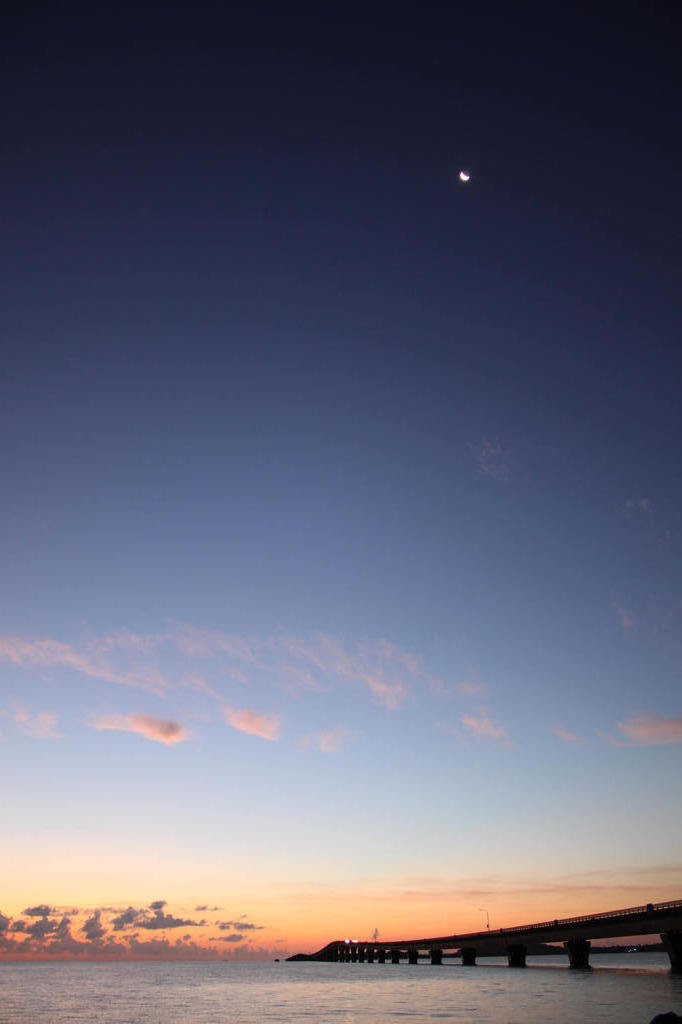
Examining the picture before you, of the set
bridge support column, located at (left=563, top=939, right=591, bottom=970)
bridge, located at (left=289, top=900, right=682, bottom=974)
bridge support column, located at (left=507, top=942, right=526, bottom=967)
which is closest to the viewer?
bridge, located at (left=289, top=900, right=682, bottom=974)

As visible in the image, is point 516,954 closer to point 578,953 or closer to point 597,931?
point 578,953

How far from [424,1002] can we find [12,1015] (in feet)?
145

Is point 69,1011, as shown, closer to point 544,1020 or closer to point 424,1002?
point 424,1002

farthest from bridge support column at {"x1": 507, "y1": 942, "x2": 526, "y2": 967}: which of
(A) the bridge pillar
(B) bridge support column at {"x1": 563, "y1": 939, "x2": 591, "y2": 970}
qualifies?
(A) the bridge pillar

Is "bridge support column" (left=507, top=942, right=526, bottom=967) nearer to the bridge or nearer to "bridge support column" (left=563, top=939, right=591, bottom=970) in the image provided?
the bridge

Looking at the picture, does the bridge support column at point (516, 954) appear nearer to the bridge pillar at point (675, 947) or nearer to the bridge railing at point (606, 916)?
the bridge railing at point (606, 916)

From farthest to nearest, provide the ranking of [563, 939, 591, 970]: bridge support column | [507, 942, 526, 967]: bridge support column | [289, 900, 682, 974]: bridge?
[507, 942, 526, 967]: bridge support column < [563, 939, 591, 970]: bridge support column < [289, 900, 682, 974]: bridge

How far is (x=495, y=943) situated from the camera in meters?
160

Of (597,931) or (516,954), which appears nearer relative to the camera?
(597,931)

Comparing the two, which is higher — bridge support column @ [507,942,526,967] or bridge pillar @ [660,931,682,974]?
bridge pillar @ [660,931,682,974]

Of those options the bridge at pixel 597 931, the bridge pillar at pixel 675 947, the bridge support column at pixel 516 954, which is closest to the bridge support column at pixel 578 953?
the bridge at pixel 597 931

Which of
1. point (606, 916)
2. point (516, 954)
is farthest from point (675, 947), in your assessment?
point (516, 954)

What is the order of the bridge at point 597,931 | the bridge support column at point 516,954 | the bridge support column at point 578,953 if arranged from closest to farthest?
the bridge at point 597,931
the bridge support column at point 578,953
the bridge support column at point 516,954

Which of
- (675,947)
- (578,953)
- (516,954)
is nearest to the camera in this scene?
(675,947)
